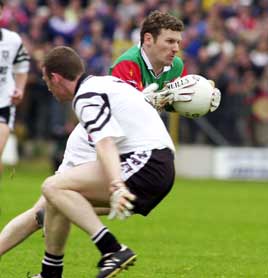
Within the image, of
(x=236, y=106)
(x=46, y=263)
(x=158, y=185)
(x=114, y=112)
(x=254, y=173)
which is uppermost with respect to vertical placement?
(x=114, y=112)

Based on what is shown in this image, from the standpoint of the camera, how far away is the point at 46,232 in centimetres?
770

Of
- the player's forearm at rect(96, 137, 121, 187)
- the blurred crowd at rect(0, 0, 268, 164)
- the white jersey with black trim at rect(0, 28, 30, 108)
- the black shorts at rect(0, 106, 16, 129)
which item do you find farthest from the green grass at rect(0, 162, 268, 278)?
the blurred crowd at rect(0, 0, 268, 164)

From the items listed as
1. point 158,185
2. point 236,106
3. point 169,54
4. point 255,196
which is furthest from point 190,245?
point 236,106

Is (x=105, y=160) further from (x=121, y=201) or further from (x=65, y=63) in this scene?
(x=65, y=63)

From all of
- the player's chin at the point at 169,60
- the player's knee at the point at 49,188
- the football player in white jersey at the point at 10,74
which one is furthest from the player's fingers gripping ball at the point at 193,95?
the football player in white jersey at the point at 10,74

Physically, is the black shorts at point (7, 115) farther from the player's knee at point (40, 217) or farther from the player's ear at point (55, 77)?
the player's ear at point (55, 77)

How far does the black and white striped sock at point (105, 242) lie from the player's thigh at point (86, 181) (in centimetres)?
31

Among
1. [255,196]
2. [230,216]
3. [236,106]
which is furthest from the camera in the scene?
[236,106]

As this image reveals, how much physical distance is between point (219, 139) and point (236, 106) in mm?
758

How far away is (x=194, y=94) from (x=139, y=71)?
25.0 inches

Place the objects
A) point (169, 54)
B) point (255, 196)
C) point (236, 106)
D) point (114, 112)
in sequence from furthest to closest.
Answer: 1. point (236, 106)
2. point (255, 196)
3. point (169, 54)
4. point (114, 112)

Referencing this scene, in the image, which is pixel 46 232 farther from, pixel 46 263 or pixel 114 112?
pixel 114 112

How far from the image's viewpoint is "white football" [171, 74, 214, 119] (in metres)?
8.41

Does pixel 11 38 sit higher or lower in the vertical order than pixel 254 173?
higher
